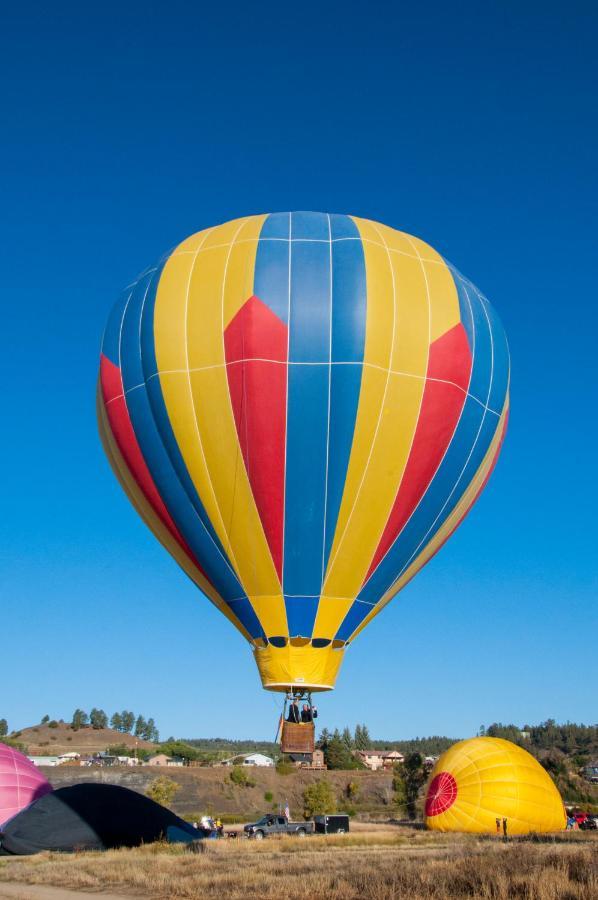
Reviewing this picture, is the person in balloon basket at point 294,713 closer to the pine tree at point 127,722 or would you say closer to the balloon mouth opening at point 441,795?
the balloon mouth opening at point 441,795

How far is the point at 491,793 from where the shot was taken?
25.7 metres

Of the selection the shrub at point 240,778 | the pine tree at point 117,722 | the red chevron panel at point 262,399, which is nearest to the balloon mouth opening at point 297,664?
the red chevron panel at point 262,399

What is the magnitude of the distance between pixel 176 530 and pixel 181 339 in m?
3.83

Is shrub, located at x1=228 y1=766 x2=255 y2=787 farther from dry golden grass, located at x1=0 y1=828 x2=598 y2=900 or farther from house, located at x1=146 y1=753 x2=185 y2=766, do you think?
dry golden grass, located at x1=0 y1=828 x2=598 y2=900

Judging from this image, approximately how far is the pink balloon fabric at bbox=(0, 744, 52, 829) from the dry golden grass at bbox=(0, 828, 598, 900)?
376 centimetres

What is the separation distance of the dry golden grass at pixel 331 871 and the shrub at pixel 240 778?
39620 millimetres

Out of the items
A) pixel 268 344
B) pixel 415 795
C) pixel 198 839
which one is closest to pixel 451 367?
pixel 268 344

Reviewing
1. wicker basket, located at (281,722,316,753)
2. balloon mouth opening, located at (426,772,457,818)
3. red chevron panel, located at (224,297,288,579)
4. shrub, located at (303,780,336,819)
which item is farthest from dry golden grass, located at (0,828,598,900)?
shrub, located at (303,780,336,819)

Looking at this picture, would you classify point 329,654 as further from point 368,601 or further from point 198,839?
point 198,839

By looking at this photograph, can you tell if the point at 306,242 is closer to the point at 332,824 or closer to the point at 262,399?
the point at 262,399

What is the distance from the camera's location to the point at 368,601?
1847 centimetres

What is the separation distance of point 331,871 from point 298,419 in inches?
307

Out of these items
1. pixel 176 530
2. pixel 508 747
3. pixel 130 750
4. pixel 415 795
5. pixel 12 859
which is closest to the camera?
pixel 176 530

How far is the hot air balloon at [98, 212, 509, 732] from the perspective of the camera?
17562 mm
